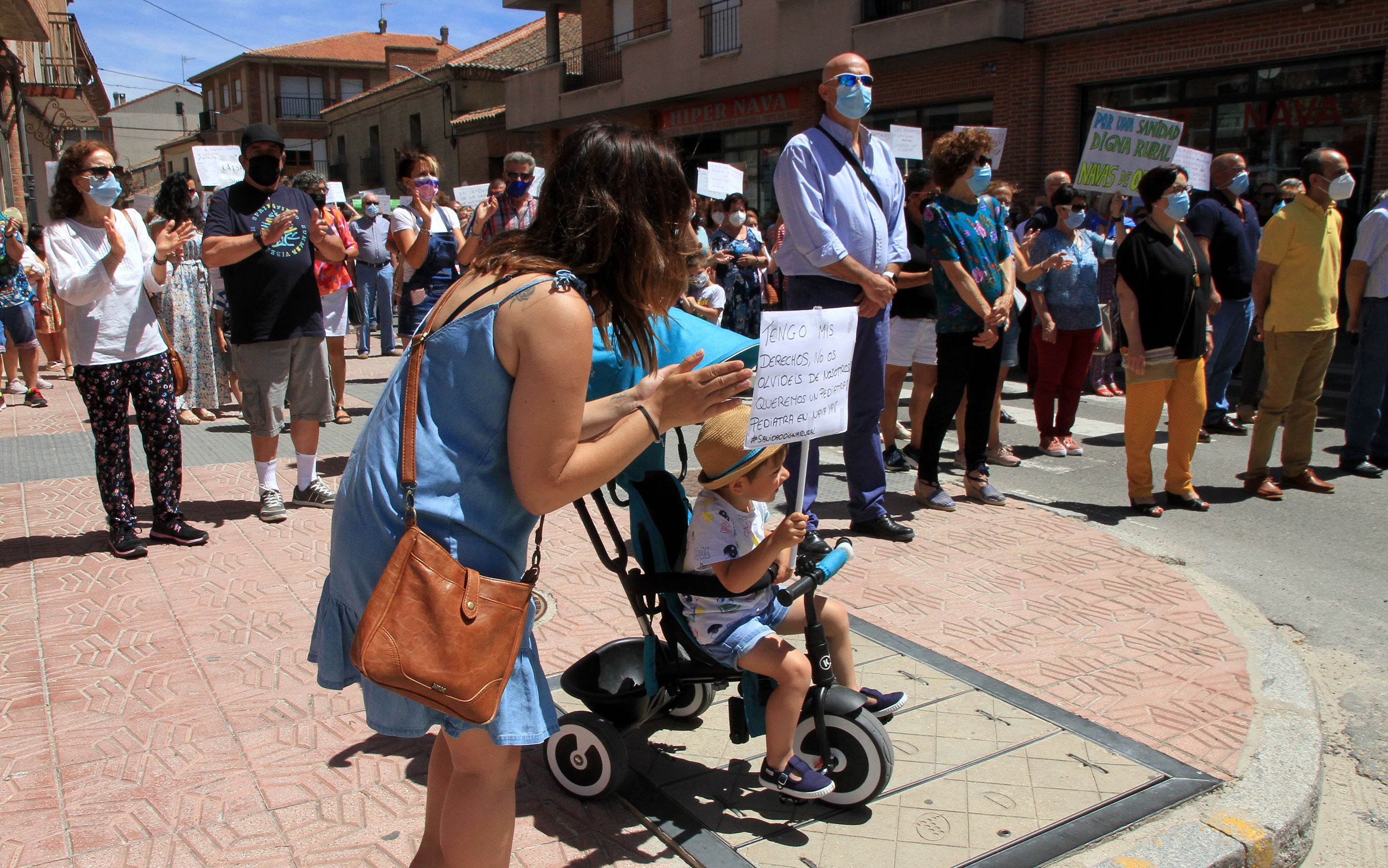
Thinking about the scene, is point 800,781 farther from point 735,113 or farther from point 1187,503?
point 735,113

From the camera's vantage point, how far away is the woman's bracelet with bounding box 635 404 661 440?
2.01 metres

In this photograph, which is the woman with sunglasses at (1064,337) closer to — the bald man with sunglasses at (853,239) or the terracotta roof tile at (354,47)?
the bald man with sunglasses at (853,239)

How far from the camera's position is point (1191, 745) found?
331cm

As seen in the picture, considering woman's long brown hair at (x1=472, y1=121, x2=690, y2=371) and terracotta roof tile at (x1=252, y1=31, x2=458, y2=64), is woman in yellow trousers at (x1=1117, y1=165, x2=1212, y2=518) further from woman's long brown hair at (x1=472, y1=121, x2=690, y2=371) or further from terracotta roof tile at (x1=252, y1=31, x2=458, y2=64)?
terracotta roof tile at (x1=252, y1=31, x2=458, y2=64)

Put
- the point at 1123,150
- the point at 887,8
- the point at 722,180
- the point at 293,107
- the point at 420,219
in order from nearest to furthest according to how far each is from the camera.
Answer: the point at 420,219 → the point at 1123,150 → the point at 722,180 → the point at 887,8 → the point at 293,107

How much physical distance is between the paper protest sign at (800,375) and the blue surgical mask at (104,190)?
4024 mm

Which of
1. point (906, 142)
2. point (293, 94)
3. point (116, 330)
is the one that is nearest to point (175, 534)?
point (116, 330)

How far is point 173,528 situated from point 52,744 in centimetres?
230

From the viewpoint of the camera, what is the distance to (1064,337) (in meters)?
7.82

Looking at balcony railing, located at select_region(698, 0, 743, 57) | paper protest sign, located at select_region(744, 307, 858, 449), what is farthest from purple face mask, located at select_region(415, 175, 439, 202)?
balcony railing, located at select_region(698, 0, 743, 57)

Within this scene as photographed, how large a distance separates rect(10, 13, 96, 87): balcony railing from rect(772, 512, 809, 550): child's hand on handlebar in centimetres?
2853

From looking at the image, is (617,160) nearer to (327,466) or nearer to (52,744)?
(52,744)

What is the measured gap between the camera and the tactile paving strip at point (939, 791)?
2682mm

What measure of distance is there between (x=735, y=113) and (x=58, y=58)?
17831 mm
